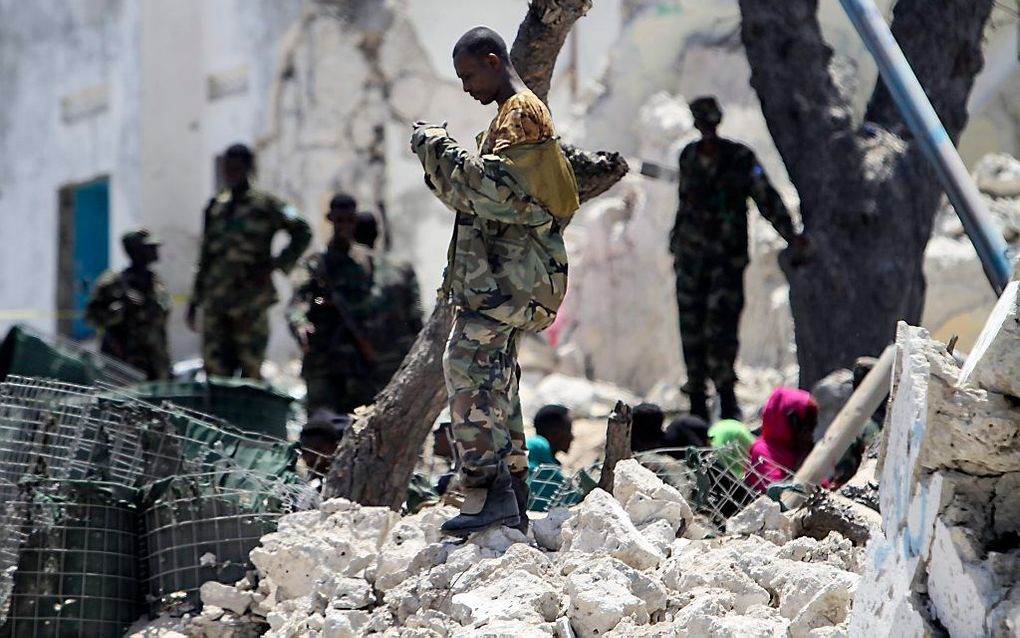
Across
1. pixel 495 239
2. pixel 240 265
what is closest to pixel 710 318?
pixel 240 265

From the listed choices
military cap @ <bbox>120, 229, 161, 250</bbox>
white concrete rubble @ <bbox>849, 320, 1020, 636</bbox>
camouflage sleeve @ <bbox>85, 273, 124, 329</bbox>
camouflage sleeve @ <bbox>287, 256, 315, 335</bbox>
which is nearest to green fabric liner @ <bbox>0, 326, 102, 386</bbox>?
camouflage sleeve @ <bbox>287, 256, 315, 335</bbox>

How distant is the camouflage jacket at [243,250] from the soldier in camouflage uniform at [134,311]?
79cm

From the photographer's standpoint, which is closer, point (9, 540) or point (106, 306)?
point (9, 540)

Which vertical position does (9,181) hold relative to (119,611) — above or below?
above

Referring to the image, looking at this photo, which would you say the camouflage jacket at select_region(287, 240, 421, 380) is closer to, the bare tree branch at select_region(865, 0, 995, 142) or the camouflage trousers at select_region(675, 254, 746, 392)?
the camouflage trousers at select_region(675, 254, 746, 392)

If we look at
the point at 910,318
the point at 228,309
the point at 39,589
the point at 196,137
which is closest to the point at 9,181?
the point at 196,137

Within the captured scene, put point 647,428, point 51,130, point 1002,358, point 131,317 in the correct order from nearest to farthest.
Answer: point 1002,358 < point 647,428 < point 131,317 < point 51,130

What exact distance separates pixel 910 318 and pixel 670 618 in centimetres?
543

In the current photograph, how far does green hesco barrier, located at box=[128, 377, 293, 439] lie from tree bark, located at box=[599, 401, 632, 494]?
2767 mm

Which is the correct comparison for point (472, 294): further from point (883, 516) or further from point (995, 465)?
point (995, 465)

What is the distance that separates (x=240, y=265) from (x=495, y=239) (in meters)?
5.22

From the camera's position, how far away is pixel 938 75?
9.73 meters

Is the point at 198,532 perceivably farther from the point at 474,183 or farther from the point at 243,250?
the point at 243,250

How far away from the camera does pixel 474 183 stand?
16.5 feet
